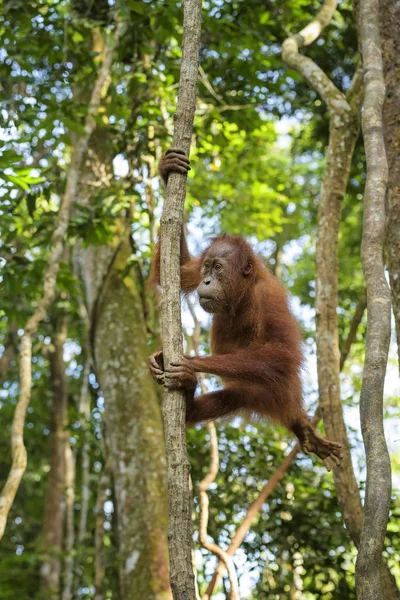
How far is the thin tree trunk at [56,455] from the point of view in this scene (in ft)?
30.5

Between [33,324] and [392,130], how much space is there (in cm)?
224

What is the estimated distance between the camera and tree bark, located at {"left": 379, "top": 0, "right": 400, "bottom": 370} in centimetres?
344

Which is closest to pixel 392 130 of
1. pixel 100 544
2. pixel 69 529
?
pixel 100 544

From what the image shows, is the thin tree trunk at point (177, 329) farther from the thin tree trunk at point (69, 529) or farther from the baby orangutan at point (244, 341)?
the thin tree trunk at point (69, 529)

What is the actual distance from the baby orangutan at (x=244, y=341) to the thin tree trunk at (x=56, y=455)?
18.9 ft

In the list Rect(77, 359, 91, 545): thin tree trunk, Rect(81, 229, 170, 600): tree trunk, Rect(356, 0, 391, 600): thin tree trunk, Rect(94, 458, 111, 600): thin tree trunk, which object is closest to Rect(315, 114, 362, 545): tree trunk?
Rect(356, 0, 391, 600): thin tree trunk

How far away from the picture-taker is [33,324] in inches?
171

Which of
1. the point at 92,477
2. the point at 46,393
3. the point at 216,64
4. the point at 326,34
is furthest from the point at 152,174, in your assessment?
the point at 46,393

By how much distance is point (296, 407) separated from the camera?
356 centimetres

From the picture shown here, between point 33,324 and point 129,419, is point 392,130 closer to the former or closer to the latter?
point 33,324

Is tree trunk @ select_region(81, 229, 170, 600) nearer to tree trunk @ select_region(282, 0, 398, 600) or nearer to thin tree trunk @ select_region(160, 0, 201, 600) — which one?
tree trunk @ select_region(282, 0, 398, 600)

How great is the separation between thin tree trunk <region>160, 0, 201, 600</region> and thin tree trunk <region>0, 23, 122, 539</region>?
166cm

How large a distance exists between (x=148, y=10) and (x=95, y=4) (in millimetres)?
620

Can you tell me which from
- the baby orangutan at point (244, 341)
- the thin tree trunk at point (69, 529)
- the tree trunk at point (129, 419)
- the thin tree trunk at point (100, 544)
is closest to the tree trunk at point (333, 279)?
the baby orangutan at point (244, 341)
